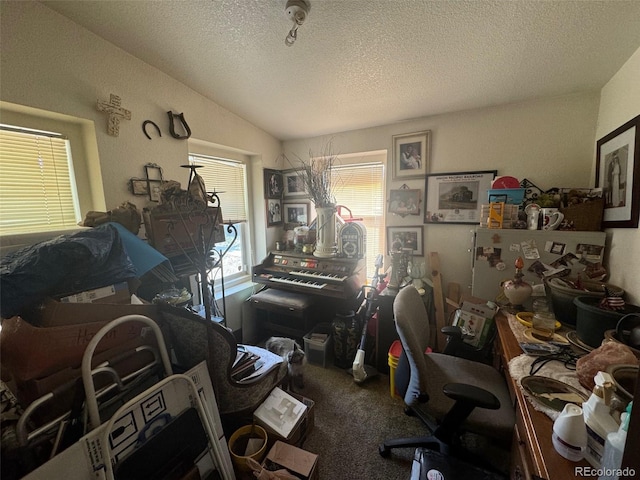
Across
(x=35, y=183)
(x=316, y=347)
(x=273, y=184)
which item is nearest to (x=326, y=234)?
(x=273, y=184)

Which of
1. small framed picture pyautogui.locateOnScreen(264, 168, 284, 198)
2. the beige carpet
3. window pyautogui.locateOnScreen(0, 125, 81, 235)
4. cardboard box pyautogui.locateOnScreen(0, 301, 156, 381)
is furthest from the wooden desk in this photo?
small framed picture pyautogui.locateOnScreen(264, 168, 284, 198)

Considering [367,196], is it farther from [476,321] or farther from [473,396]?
[473,396]

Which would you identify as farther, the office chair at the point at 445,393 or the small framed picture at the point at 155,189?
the small framed picture at the point at 155,189

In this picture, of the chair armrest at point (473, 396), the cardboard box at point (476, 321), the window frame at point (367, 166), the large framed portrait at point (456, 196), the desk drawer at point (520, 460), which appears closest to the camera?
the desk drawer at point (520, 460)

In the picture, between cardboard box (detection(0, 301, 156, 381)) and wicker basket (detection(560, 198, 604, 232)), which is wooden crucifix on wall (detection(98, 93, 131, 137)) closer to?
cardboard box (detection(0, 301, 156, 381))

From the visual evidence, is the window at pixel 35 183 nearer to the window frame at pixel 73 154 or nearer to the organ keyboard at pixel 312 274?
the window frame at pixel 73 154

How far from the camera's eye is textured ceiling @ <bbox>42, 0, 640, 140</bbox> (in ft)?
3.63

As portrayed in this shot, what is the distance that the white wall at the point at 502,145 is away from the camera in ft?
5.49

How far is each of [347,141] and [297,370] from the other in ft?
7.14

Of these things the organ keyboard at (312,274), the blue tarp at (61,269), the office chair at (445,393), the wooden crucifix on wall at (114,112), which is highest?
the wooden crucifix on wall at (114,112)

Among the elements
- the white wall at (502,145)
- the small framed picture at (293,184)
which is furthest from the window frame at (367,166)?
the small framed picture at (293,184)

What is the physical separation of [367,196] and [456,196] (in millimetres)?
856

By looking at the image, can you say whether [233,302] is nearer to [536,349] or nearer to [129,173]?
[129,173]

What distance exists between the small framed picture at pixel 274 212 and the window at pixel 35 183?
1584 millimetres
